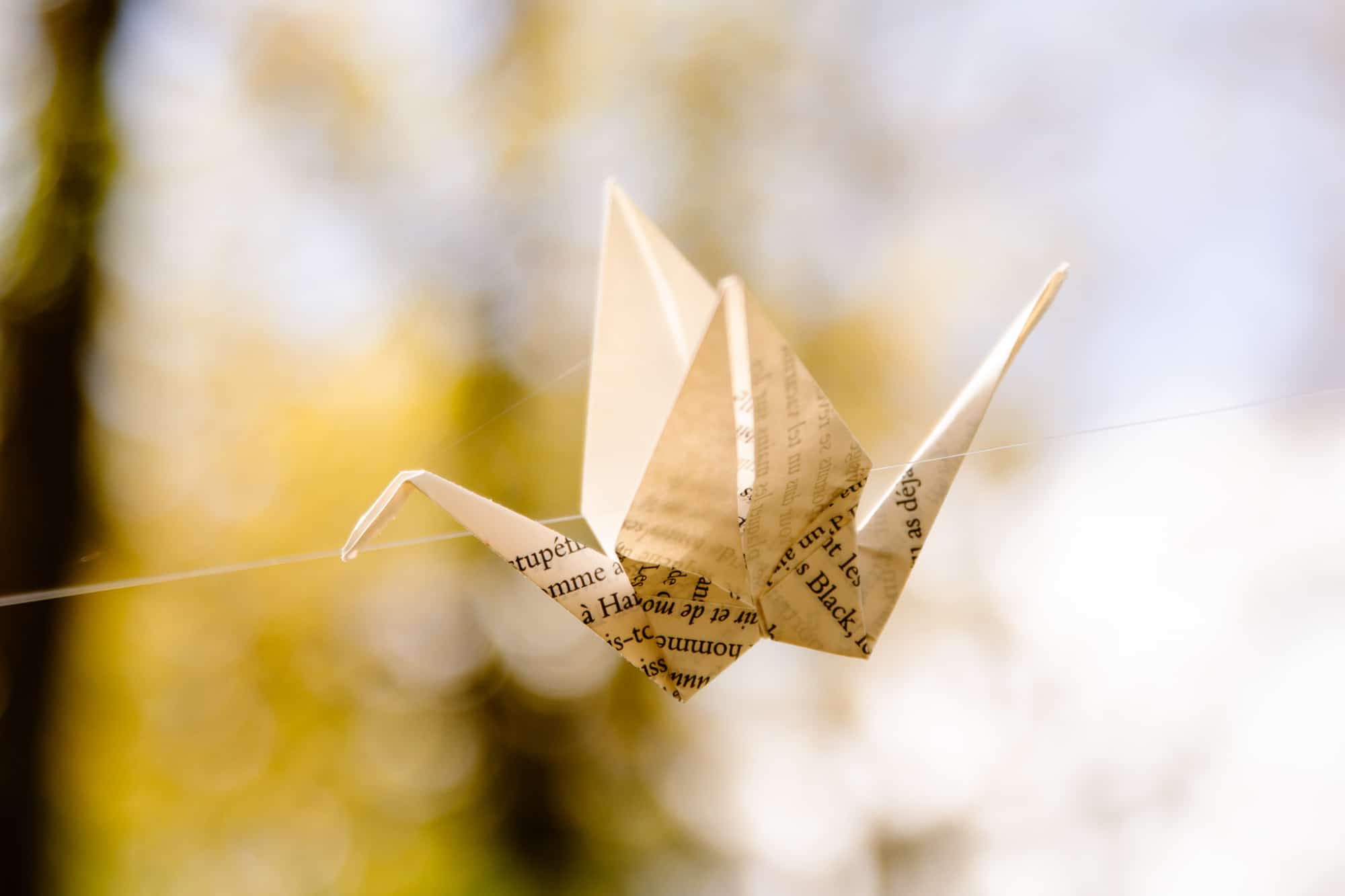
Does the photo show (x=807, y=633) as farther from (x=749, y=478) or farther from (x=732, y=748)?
(x=732, y=748)

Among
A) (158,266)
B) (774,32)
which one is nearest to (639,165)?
(774,32)

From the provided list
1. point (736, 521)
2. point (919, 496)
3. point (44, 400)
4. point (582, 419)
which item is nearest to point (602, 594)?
point (736, 521)

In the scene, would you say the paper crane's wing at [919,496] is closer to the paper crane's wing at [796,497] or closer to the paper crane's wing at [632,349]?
the paper crane's wing at [796,497]

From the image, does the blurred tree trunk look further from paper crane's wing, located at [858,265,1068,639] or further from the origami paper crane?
paper crane's wing, located at [858,265,1068,639]

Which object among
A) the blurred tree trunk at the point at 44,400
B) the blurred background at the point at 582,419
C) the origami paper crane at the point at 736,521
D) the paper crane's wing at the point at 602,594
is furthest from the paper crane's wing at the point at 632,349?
the blurred tree trunk at the point at 44,400

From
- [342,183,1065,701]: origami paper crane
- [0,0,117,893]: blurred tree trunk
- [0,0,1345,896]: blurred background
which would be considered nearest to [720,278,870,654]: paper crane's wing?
[342,183,1065,701]: origami paper crane

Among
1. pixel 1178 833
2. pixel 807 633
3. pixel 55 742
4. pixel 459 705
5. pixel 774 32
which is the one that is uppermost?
pixel 774 32

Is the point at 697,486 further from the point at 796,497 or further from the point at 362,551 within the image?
the point at 362,551

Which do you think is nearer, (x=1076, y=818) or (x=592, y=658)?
(x=1076, y=818)
